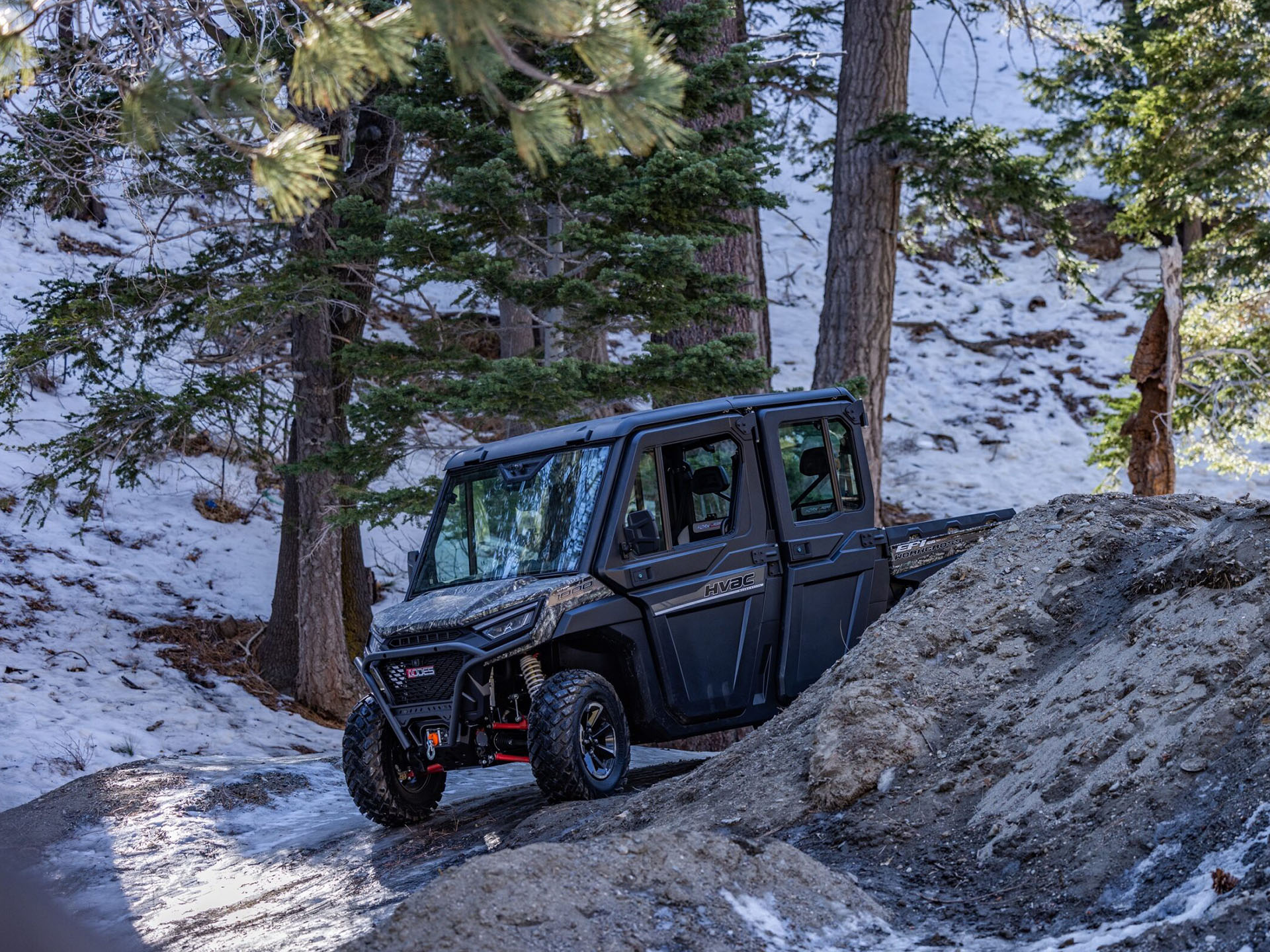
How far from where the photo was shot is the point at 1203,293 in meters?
15.9

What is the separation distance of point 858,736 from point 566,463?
2451mm

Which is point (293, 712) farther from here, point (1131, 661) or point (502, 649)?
point (1131, 661)

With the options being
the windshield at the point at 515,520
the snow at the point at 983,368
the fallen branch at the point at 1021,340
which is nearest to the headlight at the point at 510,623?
the windshield at the point at 515,520

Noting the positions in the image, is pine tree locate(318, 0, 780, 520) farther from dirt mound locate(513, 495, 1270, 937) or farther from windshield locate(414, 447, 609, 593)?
dirt mound locate(513, 495, 1270, 937)

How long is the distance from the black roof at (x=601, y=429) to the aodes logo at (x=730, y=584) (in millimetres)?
994

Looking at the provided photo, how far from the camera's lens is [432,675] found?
21.0 feet

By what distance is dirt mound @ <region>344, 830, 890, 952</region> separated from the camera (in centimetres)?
364

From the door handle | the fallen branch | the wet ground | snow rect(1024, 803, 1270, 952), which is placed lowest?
the wet ground

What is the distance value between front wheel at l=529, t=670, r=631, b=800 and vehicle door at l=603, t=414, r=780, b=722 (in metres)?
0.49

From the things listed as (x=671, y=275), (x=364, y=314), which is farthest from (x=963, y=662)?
(x=364, y=314)

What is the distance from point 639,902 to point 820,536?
3.98 metres

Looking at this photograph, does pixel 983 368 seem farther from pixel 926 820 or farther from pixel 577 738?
pixel 926 820

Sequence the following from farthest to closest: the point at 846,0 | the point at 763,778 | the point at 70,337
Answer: the point at 846,0
the point at 70,337
the point at 763,778

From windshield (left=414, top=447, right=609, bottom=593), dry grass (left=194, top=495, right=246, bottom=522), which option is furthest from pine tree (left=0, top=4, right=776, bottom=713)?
dry grass (left=194, top=495, right=246, bottom=522)
